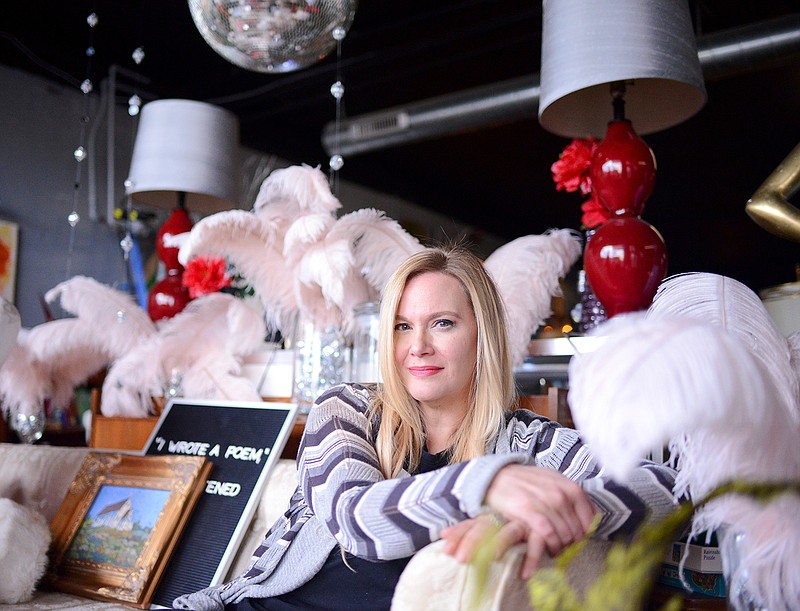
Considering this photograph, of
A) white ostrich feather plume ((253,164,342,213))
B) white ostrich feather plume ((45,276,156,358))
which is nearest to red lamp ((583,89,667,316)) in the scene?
white ostrich feather plume ((253,164,342,213))

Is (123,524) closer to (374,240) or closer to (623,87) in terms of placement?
(374,240)

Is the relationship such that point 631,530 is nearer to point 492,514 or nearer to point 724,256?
point 492,514

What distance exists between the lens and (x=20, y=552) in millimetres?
1743

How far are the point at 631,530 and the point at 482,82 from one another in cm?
464

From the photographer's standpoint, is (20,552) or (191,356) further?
(191,356)

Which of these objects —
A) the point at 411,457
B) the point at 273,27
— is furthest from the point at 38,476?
the point at 273,27

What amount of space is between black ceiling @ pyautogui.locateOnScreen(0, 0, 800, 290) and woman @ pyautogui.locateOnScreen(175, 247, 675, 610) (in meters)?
2.99

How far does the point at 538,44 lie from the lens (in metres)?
4.71

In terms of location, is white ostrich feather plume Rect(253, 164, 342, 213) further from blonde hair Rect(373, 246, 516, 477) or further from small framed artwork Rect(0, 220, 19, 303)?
small framed artwork Rect(0, 220, 19, 303)

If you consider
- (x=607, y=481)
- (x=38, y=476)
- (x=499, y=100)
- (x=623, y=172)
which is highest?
(x=499, y=100)

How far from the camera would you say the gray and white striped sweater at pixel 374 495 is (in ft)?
3.46

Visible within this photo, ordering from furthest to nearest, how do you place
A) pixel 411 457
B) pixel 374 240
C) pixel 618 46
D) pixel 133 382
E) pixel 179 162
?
pixel 179 162, pixel 133 382, pixel 374 240, pixel 618 46, pixel 411 457

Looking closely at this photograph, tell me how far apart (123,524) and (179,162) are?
4.53 ft

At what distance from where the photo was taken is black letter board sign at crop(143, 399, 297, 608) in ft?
5.91
